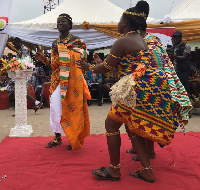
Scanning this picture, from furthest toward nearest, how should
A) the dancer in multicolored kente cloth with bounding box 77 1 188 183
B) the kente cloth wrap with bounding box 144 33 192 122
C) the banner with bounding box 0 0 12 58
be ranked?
the banner with bounding box 0 0 12 58 → the kente cloth wrap with bounding box 144 33 192 122 → the dancer in multicolored kente cloth with bounding box 77 1 188 183

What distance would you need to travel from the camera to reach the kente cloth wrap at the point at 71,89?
379cm

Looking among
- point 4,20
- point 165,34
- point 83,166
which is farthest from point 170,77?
point 4,20

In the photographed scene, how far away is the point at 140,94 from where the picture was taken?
8.63ft

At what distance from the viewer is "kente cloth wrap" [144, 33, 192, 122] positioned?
2.74 meters

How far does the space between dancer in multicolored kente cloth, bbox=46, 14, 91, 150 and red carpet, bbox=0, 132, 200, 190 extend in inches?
11.6

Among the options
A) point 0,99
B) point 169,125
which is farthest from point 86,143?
point 0,99

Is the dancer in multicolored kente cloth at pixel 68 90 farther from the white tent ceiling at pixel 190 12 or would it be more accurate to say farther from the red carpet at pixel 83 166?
the white tent ceiling at pixel 190 12

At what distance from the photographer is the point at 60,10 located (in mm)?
11031

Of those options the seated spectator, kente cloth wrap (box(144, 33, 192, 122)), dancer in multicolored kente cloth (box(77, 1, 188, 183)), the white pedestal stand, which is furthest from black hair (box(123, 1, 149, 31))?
the seated spectator

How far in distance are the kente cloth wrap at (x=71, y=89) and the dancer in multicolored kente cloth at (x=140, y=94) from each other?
45.1 inches

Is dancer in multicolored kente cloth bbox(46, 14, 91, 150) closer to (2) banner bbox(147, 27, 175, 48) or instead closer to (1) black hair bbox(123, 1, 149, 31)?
(1) black hair bbox(123, 1, 149, 31)

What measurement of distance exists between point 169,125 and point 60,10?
930 centimetres

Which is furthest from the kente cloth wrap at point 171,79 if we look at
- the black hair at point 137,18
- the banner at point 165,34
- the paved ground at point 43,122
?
the banner at point 165,34

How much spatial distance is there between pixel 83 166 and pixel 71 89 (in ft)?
3.60
